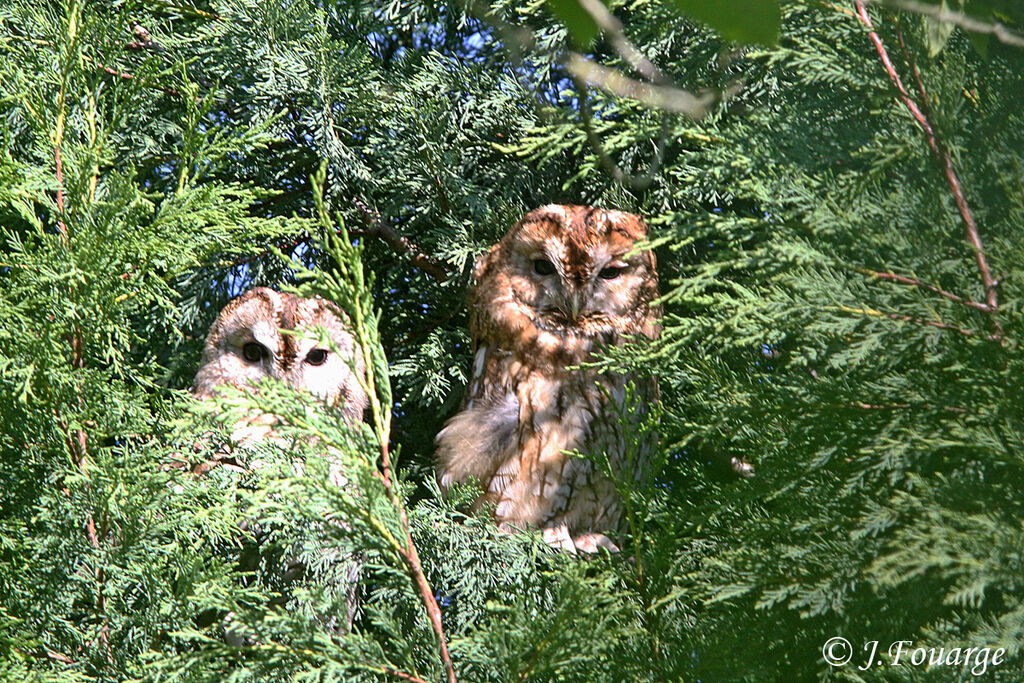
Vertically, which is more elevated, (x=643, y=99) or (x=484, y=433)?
(x=643, y=99)

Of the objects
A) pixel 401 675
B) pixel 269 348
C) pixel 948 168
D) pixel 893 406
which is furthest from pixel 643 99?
pixel 269 348

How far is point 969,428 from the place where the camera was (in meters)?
1.35

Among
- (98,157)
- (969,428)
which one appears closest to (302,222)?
(98,157)

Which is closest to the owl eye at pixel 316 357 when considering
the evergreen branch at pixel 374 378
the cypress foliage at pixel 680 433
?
the cypress foliage at pixel 680 433

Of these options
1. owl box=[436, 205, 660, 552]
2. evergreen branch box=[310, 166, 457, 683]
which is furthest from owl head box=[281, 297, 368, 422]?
evergreen branch box=[310, 166, 457, 683]

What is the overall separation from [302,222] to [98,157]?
419mm

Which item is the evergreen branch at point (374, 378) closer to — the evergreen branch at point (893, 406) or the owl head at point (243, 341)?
the evergreen branch at point (893, 406)

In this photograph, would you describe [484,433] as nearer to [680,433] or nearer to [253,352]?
[253,352]

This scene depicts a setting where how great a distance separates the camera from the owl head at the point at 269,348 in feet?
9.39

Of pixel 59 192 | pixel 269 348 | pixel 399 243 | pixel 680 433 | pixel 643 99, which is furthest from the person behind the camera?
pixel 269 348

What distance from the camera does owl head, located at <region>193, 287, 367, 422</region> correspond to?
2861mm

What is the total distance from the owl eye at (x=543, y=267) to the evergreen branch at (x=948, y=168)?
1.31m

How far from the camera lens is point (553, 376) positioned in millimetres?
2754

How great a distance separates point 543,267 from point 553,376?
309 millimetres
